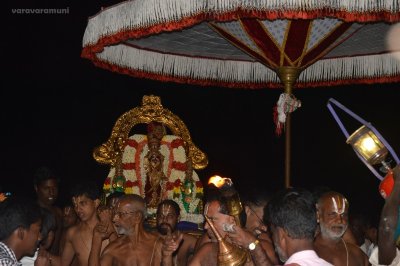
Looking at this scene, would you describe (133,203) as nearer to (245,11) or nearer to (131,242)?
(131,242)

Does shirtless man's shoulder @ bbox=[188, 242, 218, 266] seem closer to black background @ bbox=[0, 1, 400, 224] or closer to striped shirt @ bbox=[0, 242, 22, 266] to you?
striped shirt @ bbox=[0, 242, 22, 266]

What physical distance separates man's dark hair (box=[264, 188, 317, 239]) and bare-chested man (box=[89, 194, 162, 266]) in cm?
207

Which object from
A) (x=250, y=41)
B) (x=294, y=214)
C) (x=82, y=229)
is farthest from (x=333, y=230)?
(x=82, y=229)

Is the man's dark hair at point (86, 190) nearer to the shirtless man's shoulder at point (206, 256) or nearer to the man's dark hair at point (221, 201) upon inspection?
the shirtless man's shoulder at point (206, 256)

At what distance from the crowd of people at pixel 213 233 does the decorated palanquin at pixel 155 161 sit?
38.7 inches

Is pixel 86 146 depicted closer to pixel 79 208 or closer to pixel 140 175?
pixel 140 175

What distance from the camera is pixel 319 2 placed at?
418 cm

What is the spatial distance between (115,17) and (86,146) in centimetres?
442

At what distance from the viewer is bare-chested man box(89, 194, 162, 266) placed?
17.0 feet

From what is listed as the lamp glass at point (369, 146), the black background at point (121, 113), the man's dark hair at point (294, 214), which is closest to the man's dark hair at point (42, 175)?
the black background at point (121, 113)

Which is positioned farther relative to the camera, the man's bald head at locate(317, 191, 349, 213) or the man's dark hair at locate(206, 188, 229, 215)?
the man's bald head at locate(317, 191, 349, 213)

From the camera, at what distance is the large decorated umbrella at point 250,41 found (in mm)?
4238

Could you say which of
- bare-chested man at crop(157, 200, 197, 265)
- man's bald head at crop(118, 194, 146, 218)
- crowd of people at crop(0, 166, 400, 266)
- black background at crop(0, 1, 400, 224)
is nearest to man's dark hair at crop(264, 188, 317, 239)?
crowd of people at crop(0, 166, 400, 266)

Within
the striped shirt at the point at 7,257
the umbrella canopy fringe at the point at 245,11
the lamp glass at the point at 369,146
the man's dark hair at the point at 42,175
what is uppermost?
the umbrella canopy fringe at the point at 245,11
